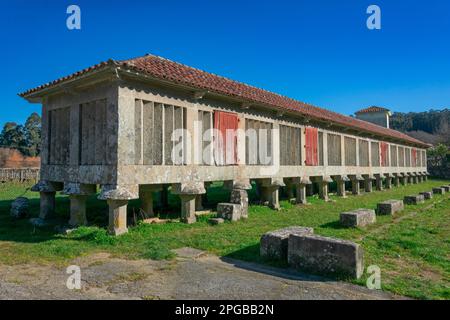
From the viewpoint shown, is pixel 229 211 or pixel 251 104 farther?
pixel 251 104

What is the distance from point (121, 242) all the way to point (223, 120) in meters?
5.16

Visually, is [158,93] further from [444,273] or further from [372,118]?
[372,118]

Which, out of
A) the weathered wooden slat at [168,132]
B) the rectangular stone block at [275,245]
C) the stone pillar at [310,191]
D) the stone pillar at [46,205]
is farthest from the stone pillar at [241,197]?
the stone pillar at [310,191]

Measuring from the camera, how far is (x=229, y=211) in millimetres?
9547

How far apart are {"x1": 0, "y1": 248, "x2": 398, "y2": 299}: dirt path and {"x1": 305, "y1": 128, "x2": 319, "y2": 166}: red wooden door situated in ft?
32.8

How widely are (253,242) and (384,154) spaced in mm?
20028

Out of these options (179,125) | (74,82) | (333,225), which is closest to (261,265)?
(333,225)

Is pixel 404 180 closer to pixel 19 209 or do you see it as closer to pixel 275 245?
pixel 275 245

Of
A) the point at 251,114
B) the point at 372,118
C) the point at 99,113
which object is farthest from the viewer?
the point at 372,118

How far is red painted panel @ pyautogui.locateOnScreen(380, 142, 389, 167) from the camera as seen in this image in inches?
903

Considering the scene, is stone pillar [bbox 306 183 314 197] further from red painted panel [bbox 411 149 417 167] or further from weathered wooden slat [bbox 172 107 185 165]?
red painted panel [bbox 411 149 417 167]

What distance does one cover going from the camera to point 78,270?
5.14 m
